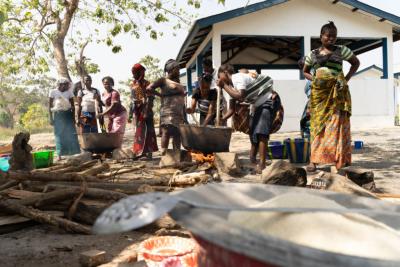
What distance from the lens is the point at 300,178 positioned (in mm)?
3596

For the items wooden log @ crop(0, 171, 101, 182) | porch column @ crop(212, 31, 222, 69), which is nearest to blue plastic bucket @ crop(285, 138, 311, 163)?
wooden log @ crop(0, 171, 101, 182)

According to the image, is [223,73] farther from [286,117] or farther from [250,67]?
[250,67]

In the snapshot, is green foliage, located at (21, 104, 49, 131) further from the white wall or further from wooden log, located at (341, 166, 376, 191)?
wooden log, located at (341, 166, 376, 191)

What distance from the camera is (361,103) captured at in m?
13.5

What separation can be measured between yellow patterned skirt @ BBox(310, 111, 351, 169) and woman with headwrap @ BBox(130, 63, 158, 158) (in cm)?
Result: 346

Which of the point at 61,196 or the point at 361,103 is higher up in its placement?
the point at 361,103

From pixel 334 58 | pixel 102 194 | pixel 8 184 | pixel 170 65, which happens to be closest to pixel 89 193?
pixel 102 194

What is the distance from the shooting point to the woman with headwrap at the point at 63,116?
25.6 ft

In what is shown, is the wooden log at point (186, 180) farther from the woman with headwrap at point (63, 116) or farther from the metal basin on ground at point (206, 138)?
the woman with headwrap at point (63, 116)

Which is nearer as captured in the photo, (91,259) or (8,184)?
(91,259)

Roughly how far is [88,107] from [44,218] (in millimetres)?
5311

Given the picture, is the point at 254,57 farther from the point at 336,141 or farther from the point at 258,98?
the point at 336,141

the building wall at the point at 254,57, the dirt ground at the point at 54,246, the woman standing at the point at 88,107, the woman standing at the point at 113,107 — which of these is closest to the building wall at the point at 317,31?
the building wall at the point at 254,57

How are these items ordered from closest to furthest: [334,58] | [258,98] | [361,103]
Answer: [334,58] < [258,98] < [361,103]
